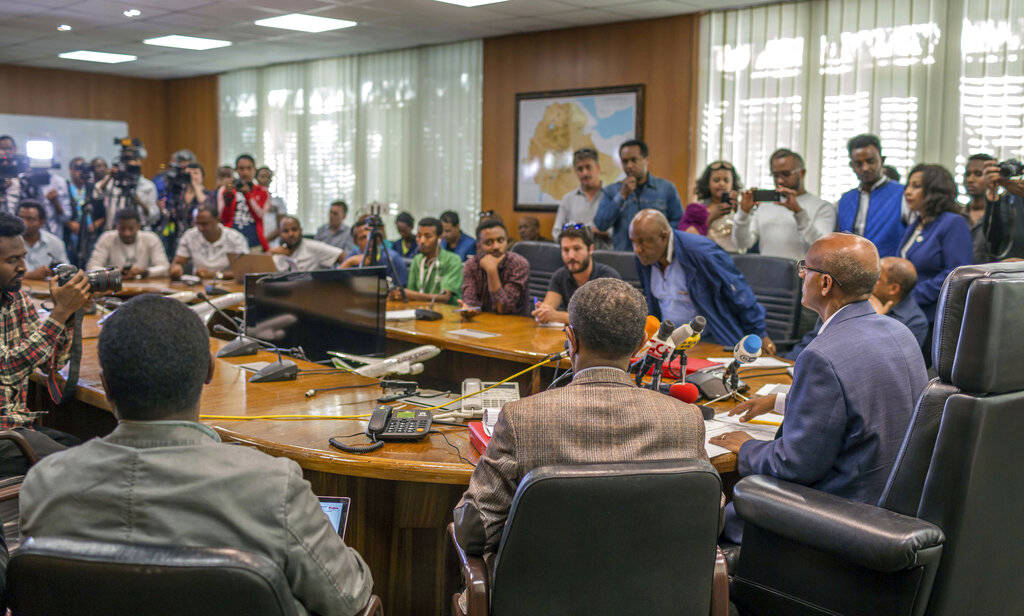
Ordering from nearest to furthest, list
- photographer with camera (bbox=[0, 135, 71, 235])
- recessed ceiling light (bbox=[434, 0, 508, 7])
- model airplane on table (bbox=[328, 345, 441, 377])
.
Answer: model airplane on table (bbox=[328, 345, 441, 377]) → recessed ceiling light (bbox=[434, 0, 508, 7]) → photographer with camera (bbox=[0, 135, 71, 235])

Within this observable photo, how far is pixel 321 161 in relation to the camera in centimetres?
1052

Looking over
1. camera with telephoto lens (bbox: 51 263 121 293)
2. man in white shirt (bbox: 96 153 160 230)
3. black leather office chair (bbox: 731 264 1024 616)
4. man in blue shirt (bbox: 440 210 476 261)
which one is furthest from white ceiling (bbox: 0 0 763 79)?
black leather office chair (bbox: 731 264 1024 616)

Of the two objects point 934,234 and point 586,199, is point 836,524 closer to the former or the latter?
point 934,234

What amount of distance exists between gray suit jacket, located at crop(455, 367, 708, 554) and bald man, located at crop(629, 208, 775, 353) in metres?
2.39

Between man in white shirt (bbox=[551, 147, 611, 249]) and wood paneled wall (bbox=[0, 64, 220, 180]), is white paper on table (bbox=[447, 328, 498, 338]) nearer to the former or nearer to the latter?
man in white shirt (bbox=[551, 147, 611, 249])

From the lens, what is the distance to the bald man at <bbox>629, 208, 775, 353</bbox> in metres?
3.97

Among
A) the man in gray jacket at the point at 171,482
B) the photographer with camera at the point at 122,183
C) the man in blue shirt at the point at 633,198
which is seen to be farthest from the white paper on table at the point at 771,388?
the photographer with camera at the point at 122,183

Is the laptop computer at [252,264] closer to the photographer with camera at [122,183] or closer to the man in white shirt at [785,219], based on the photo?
the photographer with camera at [122,183]

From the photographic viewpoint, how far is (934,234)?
4.24 metres

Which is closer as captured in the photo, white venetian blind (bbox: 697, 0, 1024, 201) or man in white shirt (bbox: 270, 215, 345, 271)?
white venetian blind (bbox: 697, 0, 1024, 201)

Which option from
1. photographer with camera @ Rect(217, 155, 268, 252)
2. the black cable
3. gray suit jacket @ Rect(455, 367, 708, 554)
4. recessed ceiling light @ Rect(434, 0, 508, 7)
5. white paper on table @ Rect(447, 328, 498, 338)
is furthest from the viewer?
photographer with camera @ Rect(217, 155, 268, 252)

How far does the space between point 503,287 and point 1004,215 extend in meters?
2.62

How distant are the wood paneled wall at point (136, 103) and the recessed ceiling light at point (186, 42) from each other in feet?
7.92

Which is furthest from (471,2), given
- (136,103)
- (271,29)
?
(136,103)
